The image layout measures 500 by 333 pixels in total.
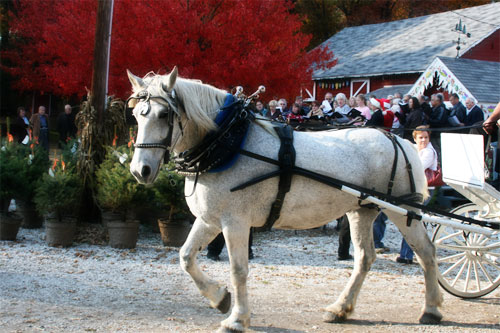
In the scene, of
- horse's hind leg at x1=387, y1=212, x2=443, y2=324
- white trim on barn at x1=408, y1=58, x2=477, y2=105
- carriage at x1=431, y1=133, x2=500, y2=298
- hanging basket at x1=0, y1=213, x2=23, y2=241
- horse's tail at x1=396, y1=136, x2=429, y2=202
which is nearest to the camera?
horse's hind leg at x1=387, y1=212, x2=443, y2=324

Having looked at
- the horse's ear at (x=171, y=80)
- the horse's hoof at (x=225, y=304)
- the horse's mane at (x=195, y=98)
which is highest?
the horse's ear at (x=171, y=80)

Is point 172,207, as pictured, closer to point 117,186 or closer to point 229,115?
point 117,186

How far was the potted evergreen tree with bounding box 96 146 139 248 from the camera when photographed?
7.65 meters

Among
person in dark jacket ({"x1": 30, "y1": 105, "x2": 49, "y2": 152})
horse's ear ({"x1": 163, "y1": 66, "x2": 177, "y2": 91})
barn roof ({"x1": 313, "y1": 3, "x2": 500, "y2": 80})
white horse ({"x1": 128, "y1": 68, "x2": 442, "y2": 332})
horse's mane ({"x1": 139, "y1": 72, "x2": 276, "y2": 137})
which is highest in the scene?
barn roof ({"x1": 313, "y1": 3, "x2": 500, "y2": 80})

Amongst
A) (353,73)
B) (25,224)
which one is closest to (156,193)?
(25,224)

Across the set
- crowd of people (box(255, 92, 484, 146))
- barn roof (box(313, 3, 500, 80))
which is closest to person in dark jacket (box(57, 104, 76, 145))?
crowd of people (box(255, 92, 484, 146))

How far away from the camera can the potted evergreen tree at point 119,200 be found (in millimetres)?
7648

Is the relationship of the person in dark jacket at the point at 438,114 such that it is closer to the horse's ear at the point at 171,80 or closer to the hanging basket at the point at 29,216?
the hanging basket at the point at 29,216

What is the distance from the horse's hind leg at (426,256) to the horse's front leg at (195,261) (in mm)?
1704

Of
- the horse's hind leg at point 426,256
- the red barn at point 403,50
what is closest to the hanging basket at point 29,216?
the horse's hind leg at point 426,256

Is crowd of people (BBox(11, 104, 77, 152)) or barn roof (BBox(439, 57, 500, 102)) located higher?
barn roof (BBox(439, 57, 500, 102))

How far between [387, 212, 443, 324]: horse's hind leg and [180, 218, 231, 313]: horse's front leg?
170 cm

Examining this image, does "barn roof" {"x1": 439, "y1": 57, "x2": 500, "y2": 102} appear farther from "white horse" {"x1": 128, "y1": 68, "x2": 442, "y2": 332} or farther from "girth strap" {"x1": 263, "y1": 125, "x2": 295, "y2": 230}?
"girth strap" {"x1": 263, "y1": 125, "x2": 295, "y2": 230}

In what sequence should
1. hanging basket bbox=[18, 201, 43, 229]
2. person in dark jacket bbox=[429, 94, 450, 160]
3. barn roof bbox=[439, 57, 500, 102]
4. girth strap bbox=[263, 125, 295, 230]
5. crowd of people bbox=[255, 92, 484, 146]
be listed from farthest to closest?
barn roof bbox=[439, 57, 500, 102] < person in dark jacket bbox=[429, 94, 450, 160] < crowd of people bbox=[255, 92, 484, 146] < hanging basket bbox=[18, 201, 43, 229] < girth strap bbox=[263, 125, 295, 230]
